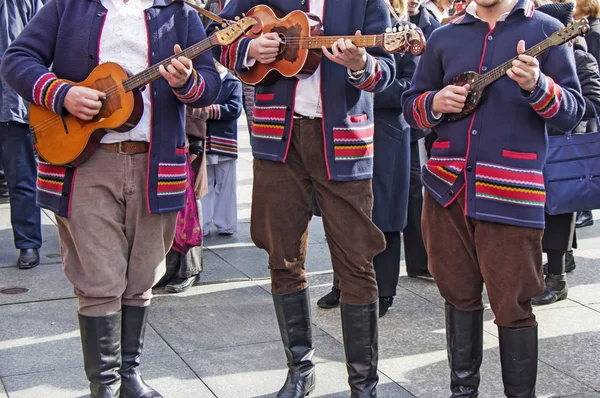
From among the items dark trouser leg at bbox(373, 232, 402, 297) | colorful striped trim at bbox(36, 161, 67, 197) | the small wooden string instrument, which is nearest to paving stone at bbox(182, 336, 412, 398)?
dark trouser leg at bbox(373, 232, 402, 297)

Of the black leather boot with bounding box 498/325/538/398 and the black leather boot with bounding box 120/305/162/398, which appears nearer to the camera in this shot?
the black leather boot with bounding box 498/325/538/398

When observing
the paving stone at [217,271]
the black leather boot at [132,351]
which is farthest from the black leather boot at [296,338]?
the paving stone at [217,271]

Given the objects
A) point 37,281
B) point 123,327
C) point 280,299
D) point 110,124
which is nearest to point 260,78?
point 110,124

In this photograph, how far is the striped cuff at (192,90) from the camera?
3770 mm

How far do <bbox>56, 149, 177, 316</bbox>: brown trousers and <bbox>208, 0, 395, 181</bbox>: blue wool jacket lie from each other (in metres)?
0.58

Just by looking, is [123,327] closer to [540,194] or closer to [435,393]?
[435,393]

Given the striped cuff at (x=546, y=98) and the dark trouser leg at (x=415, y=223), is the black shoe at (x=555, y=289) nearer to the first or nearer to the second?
the dark trouser leg at (x=415, y=223)

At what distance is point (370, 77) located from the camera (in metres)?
3.75

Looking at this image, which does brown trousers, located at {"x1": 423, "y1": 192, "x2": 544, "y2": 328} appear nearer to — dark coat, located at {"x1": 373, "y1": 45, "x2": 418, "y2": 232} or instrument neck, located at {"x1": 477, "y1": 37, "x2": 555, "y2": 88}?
instrument neck, located at {"x1": 477, "y1": 37, "x2": 555, "y2": 88}

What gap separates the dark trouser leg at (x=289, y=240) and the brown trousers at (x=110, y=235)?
48cm

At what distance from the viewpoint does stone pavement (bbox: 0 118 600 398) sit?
4.31 metres

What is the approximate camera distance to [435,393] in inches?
168

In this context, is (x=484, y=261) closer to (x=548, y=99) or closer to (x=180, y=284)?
(x=548, y=99)

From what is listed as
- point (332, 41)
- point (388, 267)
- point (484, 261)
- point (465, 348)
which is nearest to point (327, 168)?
point (332, 41)
